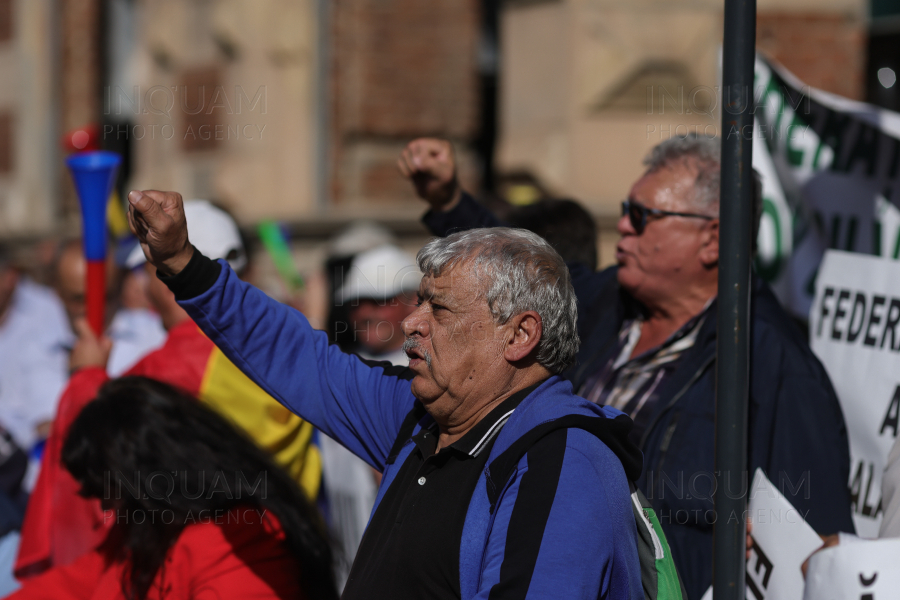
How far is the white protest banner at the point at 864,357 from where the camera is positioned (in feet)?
10.2

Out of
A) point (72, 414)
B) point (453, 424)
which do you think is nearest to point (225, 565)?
point (453, 424)

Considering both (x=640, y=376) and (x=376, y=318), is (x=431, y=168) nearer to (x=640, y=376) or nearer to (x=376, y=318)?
(x=640, y=376)

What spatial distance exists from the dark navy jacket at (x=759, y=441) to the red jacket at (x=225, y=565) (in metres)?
0.95

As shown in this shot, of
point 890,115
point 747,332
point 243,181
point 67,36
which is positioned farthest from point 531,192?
point 67,36

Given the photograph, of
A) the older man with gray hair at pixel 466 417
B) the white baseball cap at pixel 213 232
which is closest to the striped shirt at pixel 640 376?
the older man with gray hair at pixel 466 417

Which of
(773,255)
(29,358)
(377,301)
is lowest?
(29,358)

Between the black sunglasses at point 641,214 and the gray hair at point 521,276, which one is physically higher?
the black sunglasses at point 641,214

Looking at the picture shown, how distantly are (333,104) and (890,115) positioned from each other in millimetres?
5027

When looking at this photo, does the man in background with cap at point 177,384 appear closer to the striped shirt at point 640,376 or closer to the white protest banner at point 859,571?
the striped shirt at point 640,376

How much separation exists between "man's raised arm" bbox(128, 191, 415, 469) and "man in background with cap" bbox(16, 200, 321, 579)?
82 centimetres

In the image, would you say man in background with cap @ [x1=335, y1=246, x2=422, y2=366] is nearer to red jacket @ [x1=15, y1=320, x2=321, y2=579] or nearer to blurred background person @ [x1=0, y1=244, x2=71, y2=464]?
blurred background person @ [x1=0, y1=244, x2=71, y2=464]

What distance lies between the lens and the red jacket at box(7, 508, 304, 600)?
2.45m

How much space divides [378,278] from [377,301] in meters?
0.13

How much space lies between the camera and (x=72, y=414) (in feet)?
10.4
